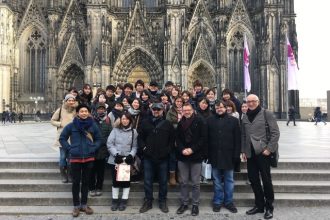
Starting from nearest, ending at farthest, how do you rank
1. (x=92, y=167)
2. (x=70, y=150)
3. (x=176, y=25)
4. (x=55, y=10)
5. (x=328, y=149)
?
(x=70, y=150)
(x=92, y=167)
(x=328, y=149)
(x=176, y=25)
(x=55, y=10)

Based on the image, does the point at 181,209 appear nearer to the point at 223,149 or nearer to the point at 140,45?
the point at 223,149

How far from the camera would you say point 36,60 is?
104 ft

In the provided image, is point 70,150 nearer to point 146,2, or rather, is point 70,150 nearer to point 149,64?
point 149,64

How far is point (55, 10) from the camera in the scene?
30.7 m

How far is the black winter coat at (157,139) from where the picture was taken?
613 centimetres

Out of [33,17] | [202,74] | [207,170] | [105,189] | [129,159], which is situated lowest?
[105,189]

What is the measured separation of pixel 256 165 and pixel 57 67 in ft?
87.9

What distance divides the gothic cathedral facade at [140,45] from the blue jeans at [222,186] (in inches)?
876

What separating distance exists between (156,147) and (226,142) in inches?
47.2

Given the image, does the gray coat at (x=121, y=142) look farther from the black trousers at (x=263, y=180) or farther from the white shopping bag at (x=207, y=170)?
the black trousers at (x=263, y=180)

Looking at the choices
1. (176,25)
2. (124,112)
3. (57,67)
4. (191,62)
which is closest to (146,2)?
(176,25)

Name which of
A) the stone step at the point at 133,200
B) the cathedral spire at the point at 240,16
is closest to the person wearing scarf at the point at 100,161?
the stone step at the point at 133,200

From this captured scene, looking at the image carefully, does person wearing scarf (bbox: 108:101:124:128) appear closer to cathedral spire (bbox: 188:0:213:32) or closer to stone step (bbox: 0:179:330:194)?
stone step (bbox: 0:179:330:194)

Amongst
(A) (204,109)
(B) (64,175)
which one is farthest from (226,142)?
(B) (64,175)
